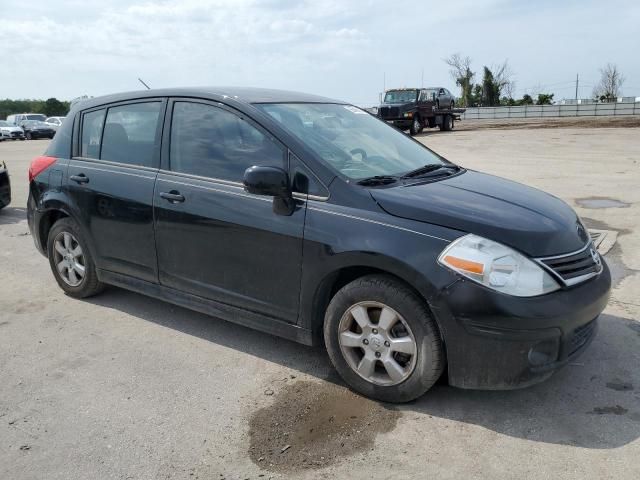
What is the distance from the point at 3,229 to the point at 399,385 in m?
7.08

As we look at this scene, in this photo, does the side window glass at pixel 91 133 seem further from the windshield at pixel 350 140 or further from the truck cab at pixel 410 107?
the truck cab at pixel 410 107

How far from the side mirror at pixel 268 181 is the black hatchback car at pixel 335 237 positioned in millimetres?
11

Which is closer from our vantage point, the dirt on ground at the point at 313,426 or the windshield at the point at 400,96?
the dirt on ground at the point at 313,426

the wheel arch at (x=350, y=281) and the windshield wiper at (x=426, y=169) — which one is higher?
the windshield wiper at (x=426, y=169)

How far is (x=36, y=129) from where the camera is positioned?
36750 millimetres

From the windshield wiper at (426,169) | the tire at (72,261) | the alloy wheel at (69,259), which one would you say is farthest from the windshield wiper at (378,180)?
the alloy wheel at (69,259)

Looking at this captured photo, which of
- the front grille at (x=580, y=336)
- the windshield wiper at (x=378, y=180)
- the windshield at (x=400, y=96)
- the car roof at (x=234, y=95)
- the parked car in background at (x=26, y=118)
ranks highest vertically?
the windshield at (x=400, y=96)

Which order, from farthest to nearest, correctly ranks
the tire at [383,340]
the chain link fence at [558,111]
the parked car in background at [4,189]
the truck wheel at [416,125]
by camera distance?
1. the chain link fence at [558,111]
2. the truck wheel at [416,125]
3. the parked car in background at [4,189]
4. the tire at [383,340]

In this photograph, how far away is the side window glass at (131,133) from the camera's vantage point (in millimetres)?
4324

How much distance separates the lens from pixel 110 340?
169 inches

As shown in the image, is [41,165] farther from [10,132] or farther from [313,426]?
[10,132]

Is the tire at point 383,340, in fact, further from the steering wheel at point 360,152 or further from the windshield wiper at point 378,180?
the steering wheel at point 360,152

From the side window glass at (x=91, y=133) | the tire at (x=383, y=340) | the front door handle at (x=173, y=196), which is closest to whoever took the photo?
the tire at (x=383, y=340)

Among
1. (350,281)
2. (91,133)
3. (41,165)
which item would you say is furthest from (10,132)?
(350,281)
